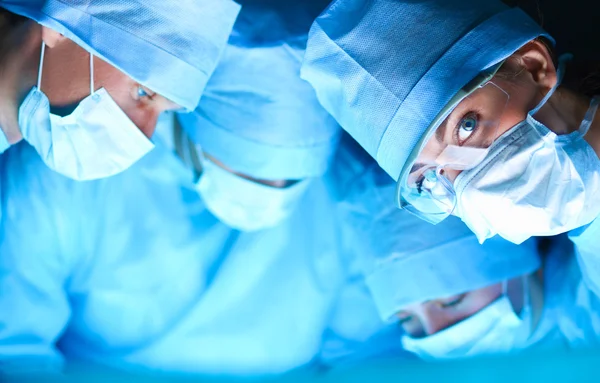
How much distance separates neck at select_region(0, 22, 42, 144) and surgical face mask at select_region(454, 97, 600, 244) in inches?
32.9

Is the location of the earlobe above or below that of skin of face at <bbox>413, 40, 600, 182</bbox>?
above

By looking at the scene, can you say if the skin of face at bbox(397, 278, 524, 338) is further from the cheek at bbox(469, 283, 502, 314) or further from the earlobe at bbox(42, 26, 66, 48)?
the earlobe at bbox(42, 26, 66, 48)

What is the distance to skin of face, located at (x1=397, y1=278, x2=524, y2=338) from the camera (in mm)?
1321

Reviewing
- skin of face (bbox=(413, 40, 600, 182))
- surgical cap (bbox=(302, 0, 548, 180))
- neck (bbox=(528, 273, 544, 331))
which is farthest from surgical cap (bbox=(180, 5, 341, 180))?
neck (bbox=(528, 273, 544, 331))

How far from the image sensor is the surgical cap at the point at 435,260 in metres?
1.31

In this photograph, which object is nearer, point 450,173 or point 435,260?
point 450,173

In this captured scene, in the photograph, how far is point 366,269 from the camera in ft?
4.73

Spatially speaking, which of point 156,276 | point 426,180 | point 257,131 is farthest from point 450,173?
point 156,276

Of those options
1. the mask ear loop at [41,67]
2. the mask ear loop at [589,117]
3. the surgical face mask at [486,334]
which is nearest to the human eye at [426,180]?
the mask ear loop at [589,117]

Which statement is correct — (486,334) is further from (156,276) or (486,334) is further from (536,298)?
(156,276)

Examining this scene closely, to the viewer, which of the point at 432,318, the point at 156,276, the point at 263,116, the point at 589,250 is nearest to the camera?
the point at 589,250

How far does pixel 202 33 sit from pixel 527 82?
0.62m

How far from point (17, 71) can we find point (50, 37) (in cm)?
10

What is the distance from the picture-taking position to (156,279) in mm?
1568
